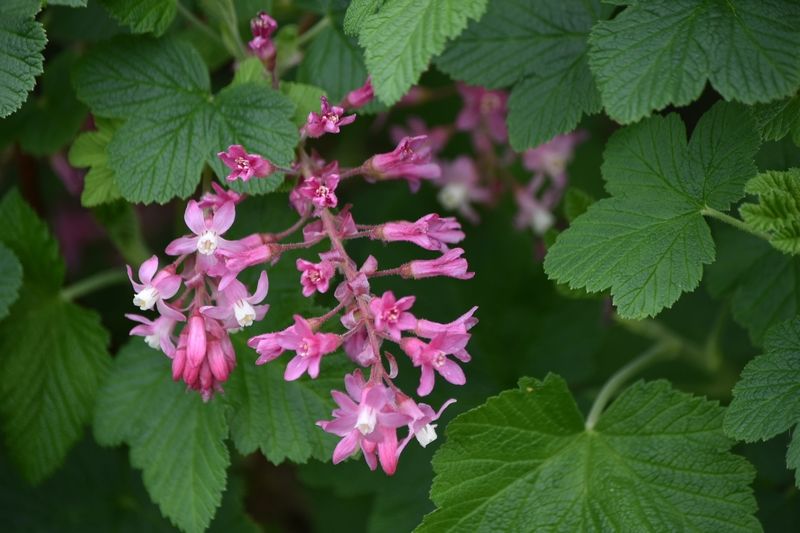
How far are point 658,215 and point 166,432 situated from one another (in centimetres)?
114

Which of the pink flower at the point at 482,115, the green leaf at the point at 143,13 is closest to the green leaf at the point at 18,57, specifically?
the green leaf at the point at 143,13

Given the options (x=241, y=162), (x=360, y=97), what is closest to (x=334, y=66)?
(x=360, y=97)

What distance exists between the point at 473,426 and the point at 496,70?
0.80m

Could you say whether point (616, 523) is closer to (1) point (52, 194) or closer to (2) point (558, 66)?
(2) point (558, 66)

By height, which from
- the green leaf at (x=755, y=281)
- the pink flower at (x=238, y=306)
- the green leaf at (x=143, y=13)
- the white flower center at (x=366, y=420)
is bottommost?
the green leaf at (x=755, y=281)

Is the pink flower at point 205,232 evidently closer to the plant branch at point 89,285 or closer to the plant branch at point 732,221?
the plant branch at point 89,285

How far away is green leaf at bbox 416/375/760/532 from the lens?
1.82 metres

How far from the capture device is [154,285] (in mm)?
1766

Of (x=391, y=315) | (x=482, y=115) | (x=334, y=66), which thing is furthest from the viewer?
(x=482, y=115)

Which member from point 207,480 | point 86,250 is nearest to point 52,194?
point 86,250

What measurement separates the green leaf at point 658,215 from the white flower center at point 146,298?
0.75 metres

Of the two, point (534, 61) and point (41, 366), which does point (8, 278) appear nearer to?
point (41, 366)

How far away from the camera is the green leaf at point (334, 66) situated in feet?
7.12

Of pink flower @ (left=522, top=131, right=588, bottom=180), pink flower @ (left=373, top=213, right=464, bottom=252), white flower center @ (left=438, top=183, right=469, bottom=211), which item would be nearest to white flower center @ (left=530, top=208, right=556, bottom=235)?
pink flower @ (left=522, top=131, right=588, bottom=180)
